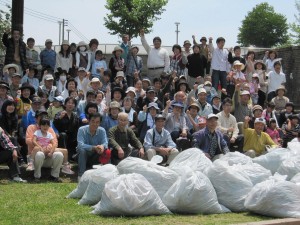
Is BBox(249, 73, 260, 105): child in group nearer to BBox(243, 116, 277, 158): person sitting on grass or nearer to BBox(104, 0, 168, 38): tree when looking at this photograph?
BBox(243, 116, 277, 158): person sitting on grass

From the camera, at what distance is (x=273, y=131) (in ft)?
40.9

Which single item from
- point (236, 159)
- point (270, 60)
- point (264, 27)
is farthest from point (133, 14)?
point (264, 27)

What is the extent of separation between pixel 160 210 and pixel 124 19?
3457 cm

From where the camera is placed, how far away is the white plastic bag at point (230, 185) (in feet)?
25.0

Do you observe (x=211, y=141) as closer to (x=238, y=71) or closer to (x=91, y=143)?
(x=91, y=143)

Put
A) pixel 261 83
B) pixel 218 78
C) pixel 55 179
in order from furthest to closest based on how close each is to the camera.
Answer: pixel 218 78, pixel 261 83, pixel 55 179

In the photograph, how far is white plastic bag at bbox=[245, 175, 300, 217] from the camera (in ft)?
23.5

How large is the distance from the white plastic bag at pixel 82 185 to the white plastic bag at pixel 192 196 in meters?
1.39

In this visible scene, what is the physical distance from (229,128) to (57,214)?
5.64m

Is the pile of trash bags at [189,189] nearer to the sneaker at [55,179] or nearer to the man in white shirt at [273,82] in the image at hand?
the sneaker at [55,179]

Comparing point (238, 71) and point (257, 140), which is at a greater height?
point (238, 71)

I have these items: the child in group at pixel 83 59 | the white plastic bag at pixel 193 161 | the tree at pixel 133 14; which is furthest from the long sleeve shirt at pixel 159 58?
the tree at pixel 133 14

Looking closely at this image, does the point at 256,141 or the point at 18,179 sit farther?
the point at 256,141

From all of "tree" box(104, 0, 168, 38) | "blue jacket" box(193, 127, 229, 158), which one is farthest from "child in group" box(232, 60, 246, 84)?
"tree" box(104, 0, 168, 38)
